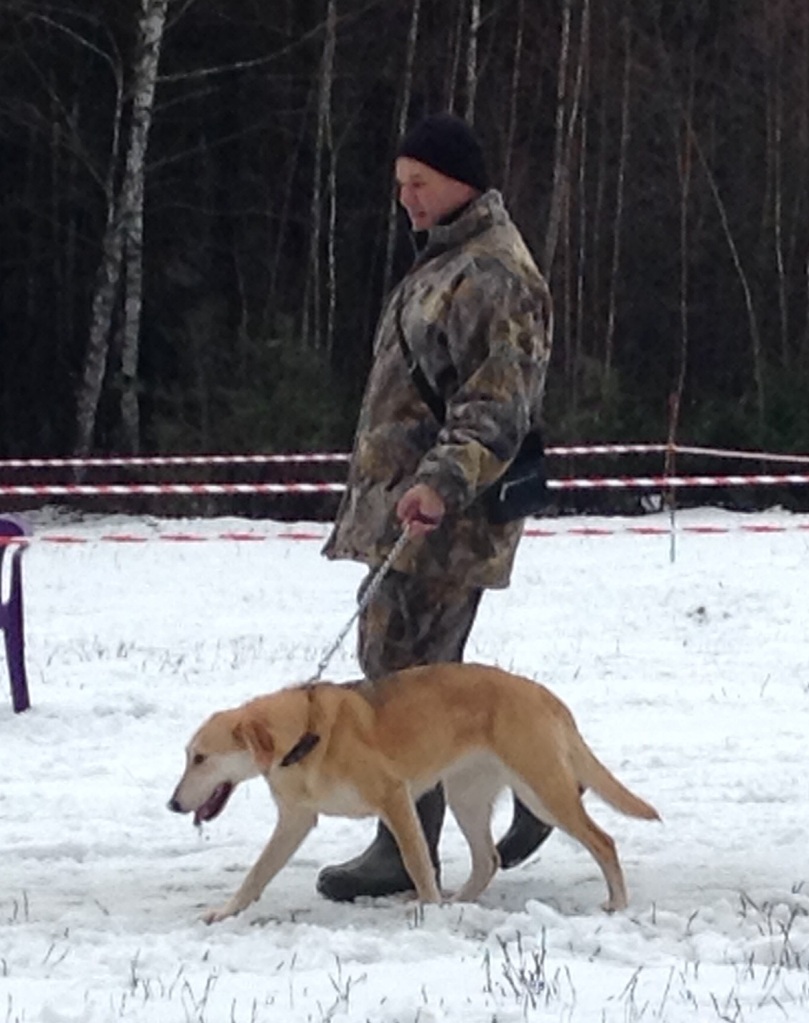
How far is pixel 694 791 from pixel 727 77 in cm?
1888

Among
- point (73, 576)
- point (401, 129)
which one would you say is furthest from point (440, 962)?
point (401, 129)

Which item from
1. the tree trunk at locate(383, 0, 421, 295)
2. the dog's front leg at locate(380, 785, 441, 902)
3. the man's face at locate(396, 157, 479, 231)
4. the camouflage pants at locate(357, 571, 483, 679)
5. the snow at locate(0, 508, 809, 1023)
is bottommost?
the snow at locate(0, 508, 809, 1023)

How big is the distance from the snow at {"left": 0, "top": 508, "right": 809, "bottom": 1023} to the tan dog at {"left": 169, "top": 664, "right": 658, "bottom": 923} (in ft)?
0.66

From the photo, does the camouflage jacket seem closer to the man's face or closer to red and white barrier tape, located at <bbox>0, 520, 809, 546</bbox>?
the man's face

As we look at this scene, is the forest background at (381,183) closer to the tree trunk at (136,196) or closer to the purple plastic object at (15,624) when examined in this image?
the tree trunk at (136,196)

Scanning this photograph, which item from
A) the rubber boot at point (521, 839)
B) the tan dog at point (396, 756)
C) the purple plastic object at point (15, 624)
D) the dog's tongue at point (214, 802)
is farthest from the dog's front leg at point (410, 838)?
the purple plastic object at point (15, 624)

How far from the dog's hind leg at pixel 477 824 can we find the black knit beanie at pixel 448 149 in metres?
1.55

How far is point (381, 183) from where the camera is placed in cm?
2444

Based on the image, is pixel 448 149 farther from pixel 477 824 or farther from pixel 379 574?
pixel 477 824

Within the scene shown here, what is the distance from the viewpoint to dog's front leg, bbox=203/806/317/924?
508cm

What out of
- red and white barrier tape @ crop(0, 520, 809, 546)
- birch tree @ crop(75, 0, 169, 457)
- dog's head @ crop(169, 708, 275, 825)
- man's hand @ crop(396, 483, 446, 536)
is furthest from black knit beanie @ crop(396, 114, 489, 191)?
birch tree @ crop(75, 0, 169, 457)

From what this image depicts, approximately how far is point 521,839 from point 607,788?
0.44 m

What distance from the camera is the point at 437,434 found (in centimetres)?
516

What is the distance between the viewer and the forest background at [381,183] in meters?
23.5
